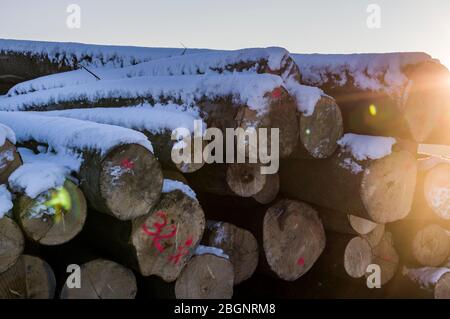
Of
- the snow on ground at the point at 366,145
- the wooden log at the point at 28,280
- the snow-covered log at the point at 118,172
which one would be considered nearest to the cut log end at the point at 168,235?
the snow-covered log at the point at 118,172

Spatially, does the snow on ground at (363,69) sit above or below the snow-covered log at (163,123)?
above

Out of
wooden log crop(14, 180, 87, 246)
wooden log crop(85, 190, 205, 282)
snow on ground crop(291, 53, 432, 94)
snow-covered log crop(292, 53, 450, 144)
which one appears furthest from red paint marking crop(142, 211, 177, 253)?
snow on ground crop(291, 53, 432, 94)

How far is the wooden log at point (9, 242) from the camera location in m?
2.19

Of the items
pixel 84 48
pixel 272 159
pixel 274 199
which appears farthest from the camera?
pixel 84 48

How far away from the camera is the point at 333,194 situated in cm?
292

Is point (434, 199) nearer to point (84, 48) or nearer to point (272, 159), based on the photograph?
point (272, 159)

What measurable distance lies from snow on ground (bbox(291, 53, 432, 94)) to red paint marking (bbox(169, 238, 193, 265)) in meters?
1.39

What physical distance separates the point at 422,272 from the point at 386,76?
1.53 meters

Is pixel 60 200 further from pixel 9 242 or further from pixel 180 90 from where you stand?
pixel 180 90

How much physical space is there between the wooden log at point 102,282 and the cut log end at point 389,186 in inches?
54.6

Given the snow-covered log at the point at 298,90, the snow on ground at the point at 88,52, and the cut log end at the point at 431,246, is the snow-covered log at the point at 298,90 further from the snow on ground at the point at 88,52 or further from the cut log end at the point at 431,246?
the snow on ground at the point at 88,52

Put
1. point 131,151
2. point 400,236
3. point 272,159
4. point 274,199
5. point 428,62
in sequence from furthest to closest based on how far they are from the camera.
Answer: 1. point 400,236
2. point 274,199
3. point 428,62
4. point 272,159
5. point 131,151
